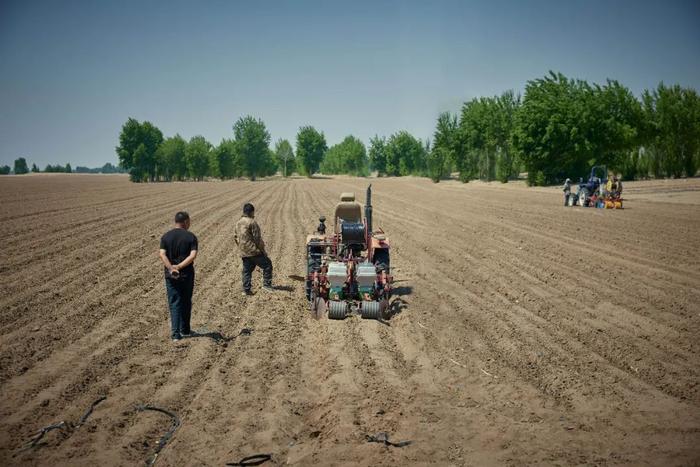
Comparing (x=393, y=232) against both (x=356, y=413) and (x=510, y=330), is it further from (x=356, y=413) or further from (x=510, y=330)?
(x=356, y=413)

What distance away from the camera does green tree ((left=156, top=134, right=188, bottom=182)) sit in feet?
285

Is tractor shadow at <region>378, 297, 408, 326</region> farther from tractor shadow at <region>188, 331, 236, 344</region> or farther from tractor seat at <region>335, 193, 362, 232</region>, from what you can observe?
tractor shadow at <region>188, 331, 236, 344</region>

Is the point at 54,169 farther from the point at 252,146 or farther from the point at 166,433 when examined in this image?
the point at 166,433

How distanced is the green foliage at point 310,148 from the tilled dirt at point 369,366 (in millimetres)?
96546

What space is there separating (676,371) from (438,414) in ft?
11.1

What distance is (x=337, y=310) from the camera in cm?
718

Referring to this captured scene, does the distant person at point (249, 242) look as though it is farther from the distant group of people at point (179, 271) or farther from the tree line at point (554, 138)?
the tree line at point (554, 138)

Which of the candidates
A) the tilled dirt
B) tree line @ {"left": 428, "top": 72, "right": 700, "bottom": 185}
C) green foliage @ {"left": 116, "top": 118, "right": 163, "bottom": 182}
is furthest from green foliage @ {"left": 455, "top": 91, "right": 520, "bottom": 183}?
green foliage @ {"left": 116, "top": 118, "right": 163, "bottom": 182}

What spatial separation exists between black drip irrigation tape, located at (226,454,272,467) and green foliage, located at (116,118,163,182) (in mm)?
89396

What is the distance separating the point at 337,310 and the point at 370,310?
0.52 m

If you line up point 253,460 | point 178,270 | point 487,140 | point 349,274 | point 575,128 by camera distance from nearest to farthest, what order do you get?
point 253,460, point 178,270, point 349,274, point 575,128, point 487,140

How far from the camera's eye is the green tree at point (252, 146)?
101625mm

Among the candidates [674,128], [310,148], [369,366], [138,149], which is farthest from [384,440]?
[310,148]

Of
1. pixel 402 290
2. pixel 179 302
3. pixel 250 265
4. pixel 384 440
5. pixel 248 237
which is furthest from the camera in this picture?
pixel 402 290
